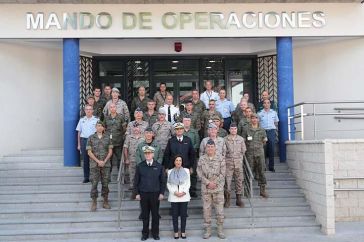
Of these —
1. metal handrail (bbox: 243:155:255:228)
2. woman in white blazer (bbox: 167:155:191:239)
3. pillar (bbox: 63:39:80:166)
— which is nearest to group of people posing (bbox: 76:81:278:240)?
woman in white blazer (bbox: 167:155:191:239)

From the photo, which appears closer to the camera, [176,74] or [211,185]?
[211,185]

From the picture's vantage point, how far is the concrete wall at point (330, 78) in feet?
40.8

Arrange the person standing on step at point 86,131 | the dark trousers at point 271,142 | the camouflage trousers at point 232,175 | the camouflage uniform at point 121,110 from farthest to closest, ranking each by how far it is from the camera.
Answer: the dark trousers at point 271,142 < the camouflage uniform at point 121,110 < the person standing on step at point 86,131 < the camouflage trousers at point 232,175

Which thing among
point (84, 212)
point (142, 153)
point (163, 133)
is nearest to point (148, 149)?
point (142, 153)

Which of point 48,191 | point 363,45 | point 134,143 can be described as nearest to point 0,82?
point 48,191

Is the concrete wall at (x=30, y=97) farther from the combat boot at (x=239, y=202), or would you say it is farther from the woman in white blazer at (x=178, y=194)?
the combat boot at (x=239, y=202)

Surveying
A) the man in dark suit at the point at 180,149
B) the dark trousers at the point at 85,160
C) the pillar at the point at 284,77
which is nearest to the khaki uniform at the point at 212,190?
the man in dark suit at the point at 180,149

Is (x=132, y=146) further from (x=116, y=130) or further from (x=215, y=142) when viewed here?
(x=215, y=142)

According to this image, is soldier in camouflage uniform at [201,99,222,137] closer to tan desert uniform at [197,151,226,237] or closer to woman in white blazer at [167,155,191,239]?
tan desert uniform at [197,151,226,237]

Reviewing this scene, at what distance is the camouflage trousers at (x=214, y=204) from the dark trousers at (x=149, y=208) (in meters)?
0.85

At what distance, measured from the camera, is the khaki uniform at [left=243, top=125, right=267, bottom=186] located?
9539 mm

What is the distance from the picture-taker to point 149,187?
26.0 feet

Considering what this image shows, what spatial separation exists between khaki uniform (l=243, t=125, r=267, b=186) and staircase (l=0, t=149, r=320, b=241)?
0.54 m

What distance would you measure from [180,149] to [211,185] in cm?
94
